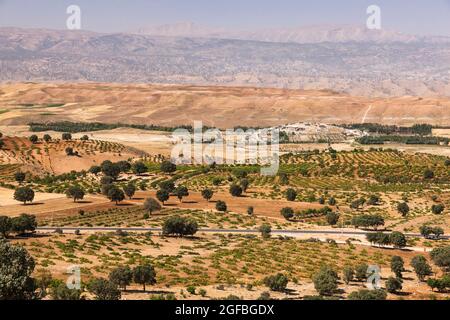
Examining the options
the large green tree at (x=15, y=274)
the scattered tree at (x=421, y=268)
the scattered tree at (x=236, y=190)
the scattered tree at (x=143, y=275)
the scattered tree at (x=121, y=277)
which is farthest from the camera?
the scattered tree at (x=236, y=190)

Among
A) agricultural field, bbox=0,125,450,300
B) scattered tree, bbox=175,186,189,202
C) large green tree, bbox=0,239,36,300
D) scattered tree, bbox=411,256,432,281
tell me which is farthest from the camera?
scattered tree, bbox=175,186,189,202

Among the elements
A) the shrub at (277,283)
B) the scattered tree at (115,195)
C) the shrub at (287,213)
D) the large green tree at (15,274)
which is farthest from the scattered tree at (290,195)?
the large green tree at (15,274)

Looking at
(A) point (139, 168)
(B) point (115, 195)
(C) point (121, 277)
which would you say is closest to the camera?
(C) point (121, 277)

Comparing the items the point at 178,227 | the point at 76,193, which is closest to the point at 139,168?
the point at 76,193

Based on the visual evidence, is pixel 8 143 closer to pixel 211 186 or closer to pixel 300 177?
pixel 211 186

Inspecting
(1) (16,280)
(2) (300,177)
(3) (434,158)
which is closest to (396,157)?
(3) (434,158)

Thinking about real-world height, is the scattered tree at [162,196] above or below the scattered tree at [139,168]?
below

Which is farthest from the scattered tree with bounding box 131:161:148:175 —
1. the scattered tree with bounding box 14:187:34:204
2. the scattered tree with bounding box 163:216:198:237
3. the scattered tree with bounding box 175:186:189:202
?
the scattered tree with bounding box 163:216:198:237

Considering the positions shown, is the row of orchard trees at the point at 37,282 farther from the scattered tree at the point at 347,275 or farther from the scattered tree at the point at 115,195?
the scattered tree at the point at 115,195

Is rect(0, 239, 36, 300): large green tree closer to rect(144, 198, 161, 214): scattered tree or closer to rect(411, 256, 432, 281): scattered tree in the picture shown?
rect(411, 256, 432, 281): scattered tree

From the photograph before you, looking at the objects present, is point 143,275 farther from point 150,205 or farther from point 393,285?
point 150,205

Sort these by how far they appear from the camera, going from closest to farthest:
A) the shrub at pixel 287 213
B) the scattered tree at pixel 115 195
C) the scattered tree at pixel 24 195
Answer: the shrub at pixel 287 213 < the scattered tree at pixel 24 195 < the scattered tree at pixel 115 195
